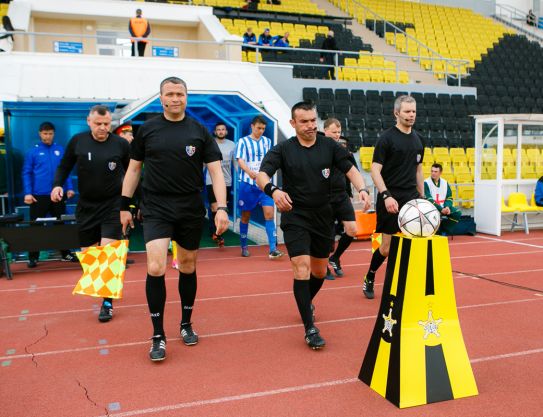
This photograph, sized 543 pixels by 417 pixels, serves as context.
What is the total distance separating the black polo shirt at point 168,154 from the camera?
14.1 ft

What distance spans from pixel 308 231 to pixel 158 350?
4.89ft

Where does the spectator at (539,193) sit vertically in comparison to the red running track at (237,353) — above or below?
above

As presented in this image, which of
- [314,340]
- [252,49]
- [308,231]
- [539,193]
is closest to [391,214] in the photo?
[308,231]

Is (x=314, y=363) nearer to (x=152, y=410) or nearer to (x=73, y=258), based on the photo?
(x=152, y=410)

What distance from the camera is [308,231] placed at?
4.57 metres

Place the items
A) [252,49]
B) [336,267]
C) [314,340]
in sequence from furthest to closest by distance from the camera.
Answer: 1. [252,49]
2. [336,267]
3. [314,340]

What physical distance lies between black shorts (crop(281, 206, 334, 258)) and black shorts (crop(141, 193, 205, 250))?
716 mm

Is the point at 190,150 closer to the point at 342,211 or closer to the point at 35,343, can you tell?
the point at 342,211

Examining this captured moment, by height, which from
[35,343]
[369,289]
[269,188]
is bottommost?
[35,343]

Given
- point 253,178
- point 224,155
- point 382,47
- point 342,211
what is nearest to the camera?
point 342,211

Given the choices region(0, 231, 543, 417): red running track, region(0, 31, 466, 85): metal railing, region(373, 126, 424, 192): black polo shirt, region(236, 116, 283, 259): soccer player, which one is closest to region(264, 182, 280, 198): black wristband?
region(0, 231, 543, 417): red running track

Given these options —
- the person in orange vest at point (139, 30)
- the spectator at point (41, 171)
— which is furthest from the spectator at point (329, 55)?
the spectator at point (41, 171)

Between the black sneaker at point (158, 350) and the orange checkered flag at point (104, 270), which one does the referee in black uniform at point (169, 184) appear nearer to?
the black sneaker at point (158, 350)

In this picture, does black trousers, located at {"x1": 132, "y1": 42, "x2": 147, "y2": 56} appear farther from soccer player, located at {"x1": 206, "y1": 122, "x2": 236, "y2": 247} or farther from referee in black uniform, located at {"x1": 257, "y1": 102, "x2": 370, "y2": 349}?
referee in black uniform, located at {"x1": 257, "y1": 102, "x2": 370, "y2": 349}
